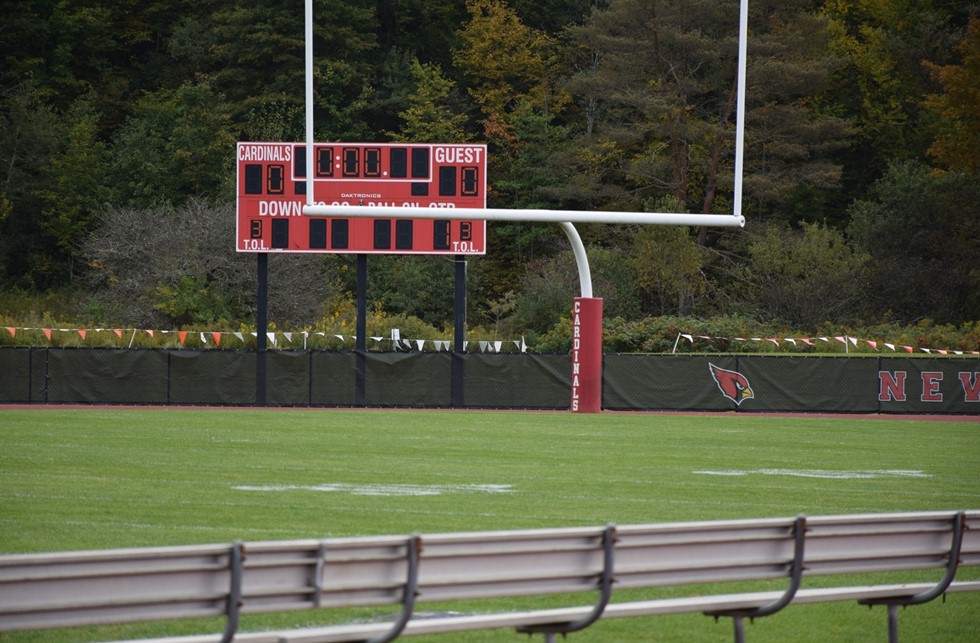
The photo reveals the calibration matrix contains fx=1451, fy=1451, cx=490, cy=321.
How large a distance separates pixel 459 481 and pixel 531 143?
45.5 m

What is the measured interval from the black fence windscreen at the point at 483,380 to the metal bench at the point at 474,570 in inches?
945

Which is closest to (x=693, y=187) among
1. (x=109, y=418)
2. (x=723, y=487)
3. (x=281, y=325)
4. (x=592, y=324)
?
(x=281, y=325)

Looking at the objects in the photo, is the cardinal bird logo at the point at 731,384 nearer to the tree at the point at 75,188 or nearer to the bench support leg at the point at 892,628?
the bench support leg at the point at 892,628

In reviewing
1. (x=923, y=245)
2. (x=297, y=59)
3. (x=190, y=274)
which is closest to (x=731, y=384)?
(x=190, y=274)

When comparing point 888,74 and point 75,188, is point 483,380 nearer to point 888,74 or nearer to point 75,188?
point 75,188

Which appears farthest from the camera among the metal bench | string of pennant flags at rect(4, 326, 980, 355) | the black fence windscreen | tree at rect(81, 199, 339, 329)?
tree at rect(81, 199, 339, 329)

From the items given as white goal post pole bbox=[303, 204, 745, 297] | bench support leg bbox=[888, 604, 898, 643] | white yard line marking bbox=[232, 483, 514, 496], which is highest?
white goal post pole bbox=[303, 204, 745, 297]

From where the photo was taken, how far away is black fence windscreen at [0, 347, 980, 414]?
3092cm

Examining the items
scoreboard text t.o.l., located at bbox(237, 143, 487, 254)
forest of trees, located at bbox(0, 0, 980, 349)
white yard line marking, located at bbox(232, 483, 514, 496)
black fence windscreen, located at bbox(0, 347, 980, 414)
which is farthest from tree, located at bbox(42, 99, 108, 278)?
white yard line marking, located at bbox(232, 483, 514, 496)

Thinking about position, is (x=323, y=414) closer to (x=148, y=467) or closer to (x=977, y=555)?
(x=148, y=467)

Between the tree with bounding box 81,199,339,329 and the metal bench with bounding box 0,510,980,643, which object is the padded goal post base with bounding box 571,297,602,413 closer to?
the tree with bounding box 81,199,339,329

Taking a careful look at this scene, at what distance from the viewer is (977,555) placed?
733 centimetres

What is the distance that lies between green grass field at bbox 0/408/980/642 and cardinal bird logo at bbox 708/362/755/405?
426 centimetres

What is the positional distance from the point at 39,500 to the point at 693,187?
49.7 metres
